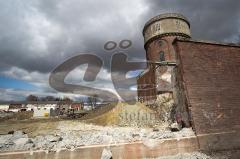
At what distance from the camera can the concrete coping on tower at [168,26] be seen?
79.6 feet

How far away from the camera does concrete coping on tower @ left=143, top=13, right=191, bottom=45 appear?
79.6 ft

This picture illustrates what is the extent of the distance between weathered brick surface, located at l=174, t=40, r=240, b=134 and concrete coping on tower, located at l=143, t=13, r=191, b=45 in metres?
16.7

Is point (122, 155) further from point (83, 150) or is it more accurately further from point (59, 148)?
point (59, 148)

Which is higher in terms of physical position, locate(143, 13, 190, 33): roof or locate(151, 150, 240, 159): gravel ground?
locate(143, 13, 190, 33): roof

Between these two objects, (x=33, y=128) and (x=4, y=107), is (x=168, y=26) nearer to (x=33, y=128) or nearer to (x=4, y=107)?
(x=33, y=128)

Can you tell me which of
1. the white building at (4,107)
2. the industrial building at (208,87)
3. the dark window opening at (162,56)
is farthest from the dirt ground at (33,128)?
the white building at (4,107)

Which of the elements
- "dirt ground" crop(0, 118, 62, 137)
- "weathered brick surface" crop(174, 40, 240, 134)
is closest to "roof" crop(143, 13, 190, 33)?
"weathered brick surface" crop(174, 40, 240, 134)

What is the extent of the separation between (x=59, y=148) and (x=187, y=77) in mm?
5777

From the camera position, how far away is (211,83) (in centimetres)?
762

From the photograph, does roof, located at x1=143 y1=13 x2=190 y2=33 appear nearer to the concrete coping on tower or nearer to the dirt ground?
the concrete coping on tower

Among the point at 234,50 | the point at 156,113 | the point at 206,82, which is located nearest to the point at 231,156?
the point at 206,82

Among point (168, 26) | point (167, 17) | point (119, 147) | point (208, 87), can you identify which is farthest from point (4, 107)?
point (208, 87)

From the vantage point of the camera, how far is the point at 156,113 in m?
16.3

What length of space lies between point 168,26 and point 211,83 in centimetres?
1864
